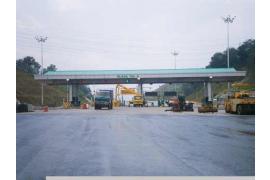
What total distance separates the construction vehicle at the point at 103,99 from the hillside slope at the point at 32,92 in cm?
366

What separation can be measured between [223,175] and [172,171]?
1.20m

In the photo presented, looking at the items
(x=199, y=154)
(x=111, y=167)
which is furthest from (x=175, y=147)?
(x=111, y=167)

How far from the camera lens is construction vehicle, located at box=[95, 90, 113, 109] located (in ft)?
130

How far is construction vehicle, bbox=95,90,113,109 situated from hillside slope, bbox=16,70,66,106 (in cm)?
366

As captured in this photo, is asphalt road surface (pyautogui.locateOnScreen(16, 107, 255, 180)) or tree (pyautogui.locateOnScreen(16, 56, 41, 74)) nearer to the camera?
asphalt road surface (pyautogui.locateOnScreen(16, 107, 255, 180))

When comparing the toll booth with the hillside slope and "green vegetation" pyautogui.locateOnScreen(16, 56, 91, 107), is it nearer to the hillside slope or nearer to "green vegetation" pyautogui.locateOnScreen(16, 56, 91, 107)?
"green vegetation" pyautogui.locateOnScreen(16, 56, 91, 107)

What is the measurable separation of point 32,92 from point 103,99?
17.7m

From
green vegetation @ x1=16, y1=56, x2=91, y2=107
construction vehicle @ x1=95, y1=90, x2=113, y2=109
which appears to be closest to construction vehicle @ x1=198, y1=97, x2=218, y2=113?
construction vehicle @ x1=95, y1=90, x2=113, y2=109

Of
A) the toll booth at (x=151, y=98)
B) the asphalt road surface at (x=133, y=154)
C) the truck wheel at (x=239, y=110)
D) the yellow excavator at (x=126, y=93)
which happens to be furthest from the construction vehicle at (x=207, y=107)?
the toll booth at (x=151, y=98)

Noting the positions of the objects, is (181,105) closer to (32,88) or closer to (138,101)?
(138,101)

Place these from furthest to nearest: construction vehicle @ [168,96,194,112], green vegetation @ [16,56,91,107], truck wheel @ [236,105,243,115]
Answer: construction vehicle @ [168,96,194,112] → truck wheel @ [236,105,243,115] → green vegetation @ [16,56,91,107]

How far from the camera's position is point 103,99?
3975 centimetres

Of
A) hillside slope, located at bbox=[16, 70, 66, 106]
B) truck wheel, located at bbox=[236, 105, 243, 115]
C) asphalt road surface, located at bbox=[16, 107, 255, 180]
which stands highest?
hillside slope, located at bbox=[16, 70, 66, 106]
